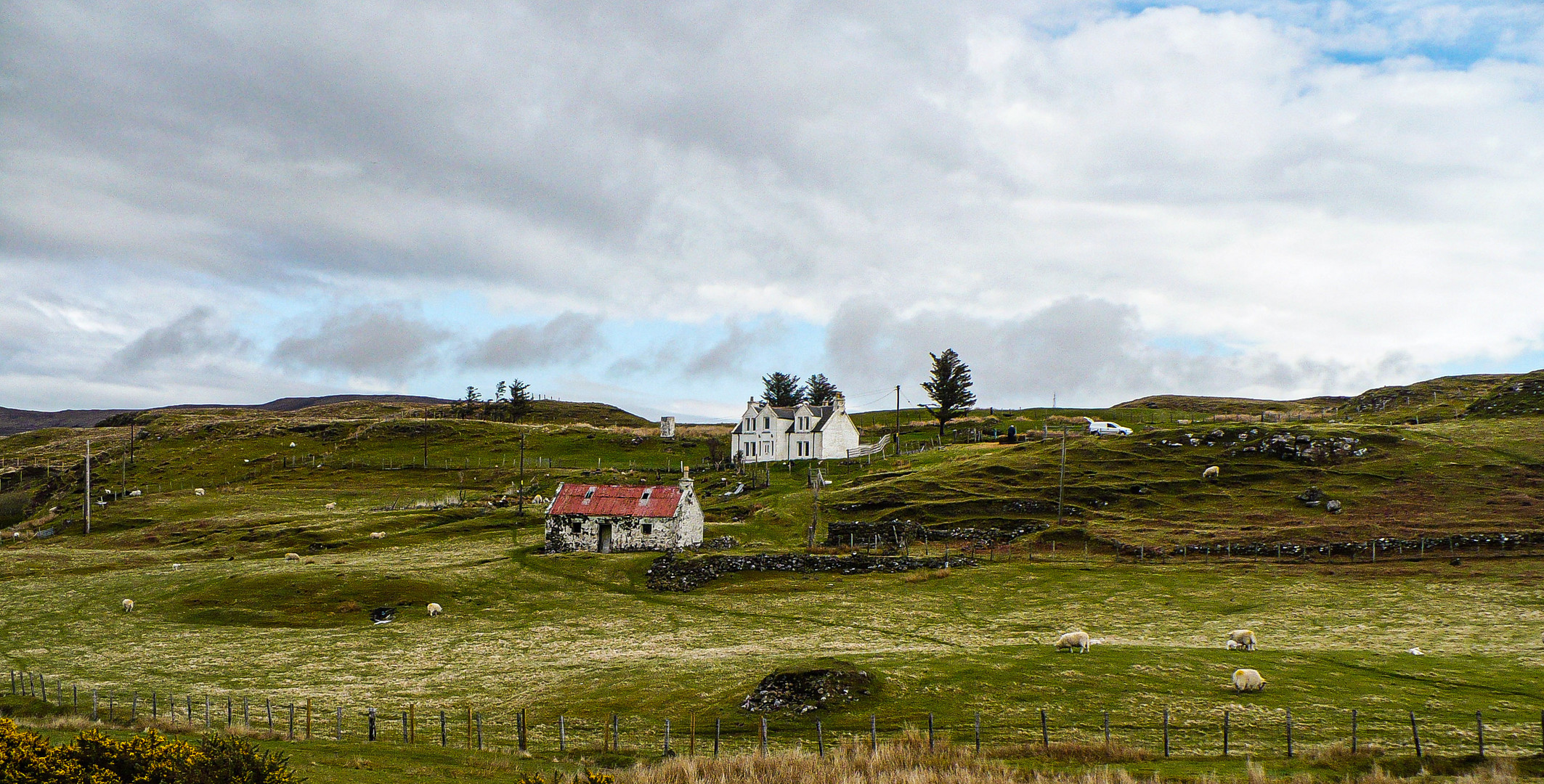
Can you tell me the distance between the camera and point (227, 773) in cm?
1784

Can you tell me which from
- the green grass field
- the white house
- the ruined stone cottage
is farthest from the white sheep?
the white house

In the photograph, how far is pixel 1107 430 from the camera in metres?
117

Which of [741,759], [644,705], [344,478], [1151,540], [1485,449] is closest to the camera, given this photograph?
[741,759]

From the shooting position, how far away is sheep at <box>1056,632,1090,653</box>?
4041 centimetres

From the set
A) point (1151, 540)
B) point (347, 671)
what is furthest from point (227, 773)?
point (1151, 540)

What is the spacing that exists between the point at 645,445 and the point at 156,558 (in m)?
79.1

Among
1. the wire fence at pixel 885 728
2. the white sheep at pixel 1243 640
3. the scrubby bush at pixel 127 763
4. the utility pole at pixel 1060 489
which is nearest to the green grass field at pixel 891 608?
the wire fence at pixel 885 728

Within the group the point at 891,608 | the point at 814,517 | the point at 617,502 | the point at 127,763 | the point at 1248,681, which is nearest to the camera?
the point at 127,763

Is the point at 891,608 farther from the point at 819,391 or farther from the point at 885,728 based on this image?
the point at 819,391

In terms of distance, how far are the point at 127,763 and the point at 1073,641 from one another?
36.0 m

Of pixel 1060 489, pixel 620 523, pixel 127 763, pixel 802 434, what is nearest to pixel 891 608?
pixel 620 523

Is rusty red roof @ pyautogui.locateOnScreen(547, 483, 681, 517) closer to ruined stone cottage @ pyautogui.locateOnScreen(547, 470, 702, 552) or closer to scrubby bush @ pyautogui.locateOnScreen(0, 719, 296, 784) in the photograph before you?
ruined stone cottage @ pyautogui.locateOnScreen(547, 470, 702, 552)

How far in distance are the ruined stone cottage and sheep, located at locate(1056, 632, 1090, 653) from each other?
42256 mm

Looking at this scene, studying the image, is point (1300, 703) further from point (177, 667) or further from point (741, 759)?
point (177, 667)
